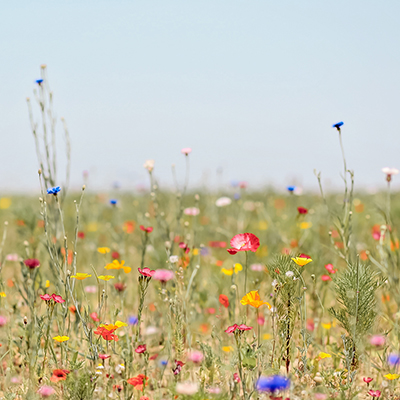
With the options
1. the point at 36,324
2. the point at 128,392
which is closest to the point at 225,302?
the point at 128,392

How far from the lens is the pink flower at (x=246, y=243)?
203 cm

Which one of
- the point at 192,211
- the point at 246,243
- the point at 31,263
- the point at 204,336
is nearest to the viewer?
the point at 246,243

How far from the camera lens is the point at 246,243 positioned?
81.7 inches

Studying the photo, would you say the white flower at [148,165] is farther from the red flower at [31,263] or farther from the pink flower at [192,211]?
the red flower at [31,263]

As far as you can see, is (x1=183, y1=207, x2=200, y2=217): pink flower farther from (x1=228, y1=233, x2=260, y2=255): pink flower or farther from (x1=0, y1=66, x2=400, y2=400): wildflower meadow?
(x1=228, y1=233, x2=260, y2=255): pink flower

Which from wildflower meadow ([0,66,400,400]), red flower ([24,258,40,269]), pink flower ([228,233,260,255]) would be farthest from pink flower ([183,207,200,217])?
red flower ([24,258,40,269])

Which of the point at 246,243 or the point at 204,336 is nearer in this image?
the point at 246,243

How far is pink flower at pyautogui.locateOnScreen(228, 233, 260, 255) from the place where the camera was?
2033 millimetres

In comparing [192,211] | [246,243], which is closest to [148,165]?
[192,211]

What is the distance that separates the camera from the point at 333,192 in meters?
10.4

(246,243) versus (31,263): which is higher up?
(246,243)

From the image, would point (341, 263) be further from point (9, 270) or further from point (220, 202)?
point (9, 270)

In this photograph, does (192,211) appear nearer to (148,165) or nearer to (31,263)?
(148,165)

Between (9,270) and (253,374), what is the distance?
3.98m
